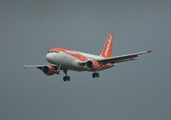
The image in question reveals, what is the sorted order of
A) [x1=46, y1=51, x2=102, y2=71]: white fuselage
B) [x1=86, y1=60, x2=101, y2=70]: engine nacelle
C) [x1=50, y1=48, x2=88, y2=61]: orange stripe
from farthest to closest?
[x1=86, y1=60, x2=101, y2=70]: engine nacelle, [x1=50, y1=48, x2=88, y2=61]: orange stripe, [x1=46, y1=51, x2=102, y2=71]: white fuselage

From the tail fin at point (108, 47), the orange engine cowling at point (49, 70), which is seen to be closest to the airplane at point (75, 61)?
the orange engine cowling at point (49, 70)

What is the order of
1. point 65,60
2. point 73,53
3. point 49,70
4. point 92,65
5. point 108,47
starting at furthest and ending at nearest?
point 108,47 → point 49,70 → point 73,53 → point 92,65 → point 65,60

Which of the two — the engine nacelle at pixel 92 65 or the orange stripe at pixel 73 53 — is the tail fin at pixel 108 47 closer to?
the orange stripe at pixel 73 53

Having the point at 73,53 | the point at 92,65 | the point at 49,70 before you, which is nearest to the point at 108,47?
the point at 49,70

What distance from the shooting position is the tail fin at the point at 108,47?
390 feet

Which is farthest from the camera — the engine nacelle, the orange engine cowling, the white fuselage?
the orange engine cowling

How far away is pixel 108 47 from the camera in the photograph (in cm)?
12125

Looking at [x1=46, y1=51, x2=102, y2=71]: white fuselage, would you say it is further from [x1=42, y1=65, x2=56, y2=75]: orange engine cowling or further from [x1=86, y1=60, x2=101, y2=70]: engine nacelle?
[x1=42, y1=65, x2=56, y2=75]: orange engine cowling

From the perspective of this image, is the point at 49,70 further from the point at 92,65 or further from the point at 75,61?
the point at 92,65

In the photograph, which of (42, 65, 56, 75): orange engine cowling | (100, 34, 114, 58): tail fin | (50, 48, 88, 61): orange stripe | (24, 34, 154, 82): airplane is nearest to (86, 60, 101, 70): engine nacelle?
(24, 34, 154, 82): airplane

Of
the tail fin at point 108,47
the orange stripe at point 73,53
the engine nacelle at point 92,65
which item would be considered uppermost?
the tail fin at point 108,47

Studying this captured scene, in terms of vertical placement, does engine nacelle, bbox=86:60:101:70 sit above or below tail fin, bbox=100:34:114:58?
below

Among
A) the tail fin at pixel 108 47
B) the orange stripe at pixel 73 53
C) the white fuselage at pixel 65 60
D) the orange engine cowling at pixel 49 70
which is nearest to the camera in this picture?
the white fuselage at pixel 65 60

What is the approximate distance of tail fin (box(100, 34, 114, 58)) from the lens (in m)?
119
